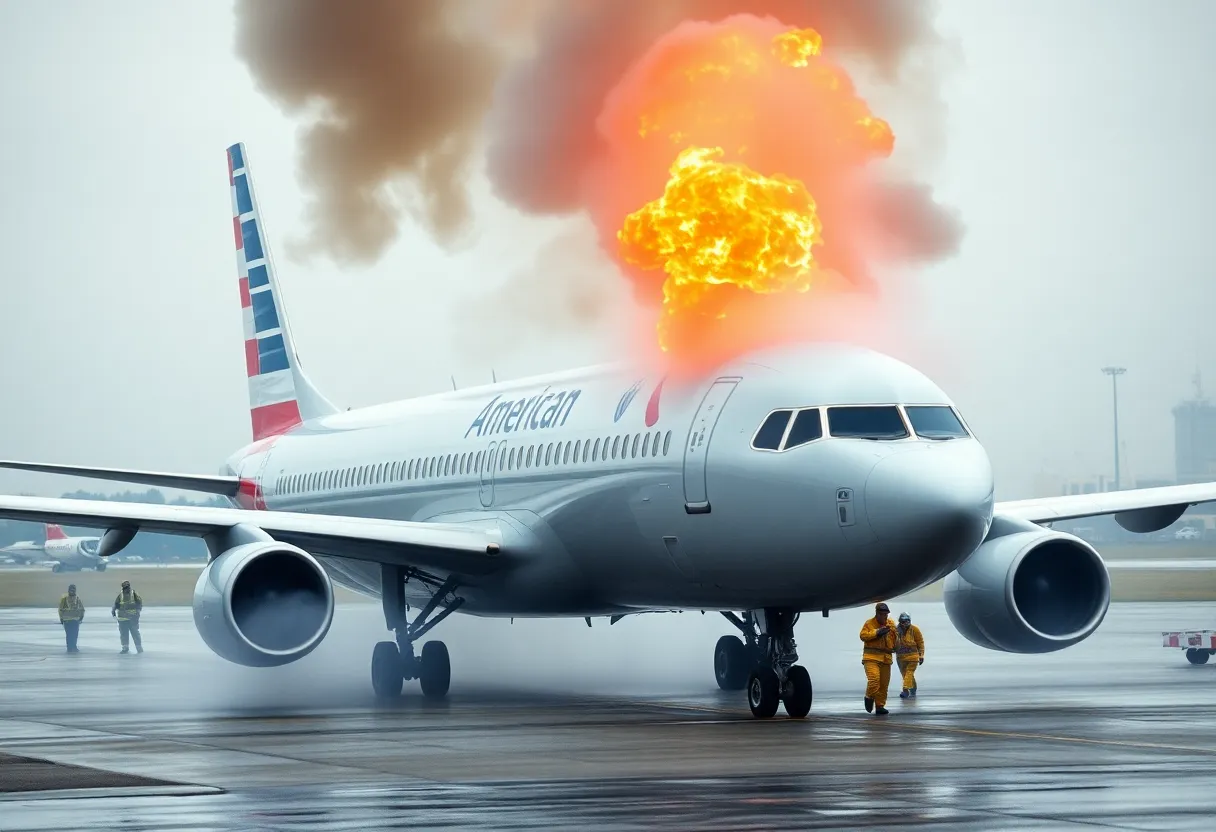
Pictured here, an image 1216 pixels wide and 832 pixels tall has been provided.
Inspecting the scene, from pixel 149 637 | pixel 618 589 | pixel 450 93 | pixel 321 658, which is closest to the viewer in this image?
pixel 618 589

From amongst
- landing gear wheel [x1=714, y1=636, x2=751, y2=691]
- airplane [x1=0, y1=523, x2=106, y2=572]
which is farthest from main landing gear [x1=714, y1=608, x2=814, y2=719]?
airplane [x1=0, y1=523, x2=106, y2=572]

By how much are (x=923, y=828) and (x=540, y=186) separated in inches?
536

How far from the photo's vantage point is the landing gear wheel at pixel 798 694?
19703 millimetres

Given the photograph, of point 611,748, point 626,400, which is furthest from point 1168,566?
point 611,748

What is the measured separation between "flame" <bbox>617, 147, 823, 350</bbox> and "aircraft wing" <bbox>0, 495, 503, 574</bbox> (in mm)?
4829

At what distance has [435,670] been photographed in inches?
1007

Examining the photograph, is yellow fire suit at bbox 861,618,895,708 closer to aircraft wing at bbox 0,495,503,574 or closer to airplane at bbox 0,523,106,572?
aircraft wing at bbox 0,495,503,574

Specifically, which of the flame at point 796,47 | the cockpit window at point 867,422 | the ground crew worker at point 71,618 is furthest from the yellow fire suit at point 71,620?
the cockpit window at point 867,422

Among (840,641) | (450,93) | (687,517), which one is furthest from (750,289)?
(840,641)

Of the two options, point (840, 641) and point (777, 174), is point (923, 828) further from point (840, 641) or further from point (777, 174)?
point (840, 641)

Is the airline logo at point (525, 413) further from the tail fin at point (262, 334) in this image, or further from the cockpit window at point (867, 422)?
the tail fin at point (262, 334)

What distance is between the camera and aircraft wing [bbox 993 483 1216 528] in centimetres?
2423

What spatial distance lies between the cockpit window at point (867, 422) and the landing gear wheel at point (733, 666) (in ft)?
22.3

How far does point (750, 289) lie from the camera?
21625mm
